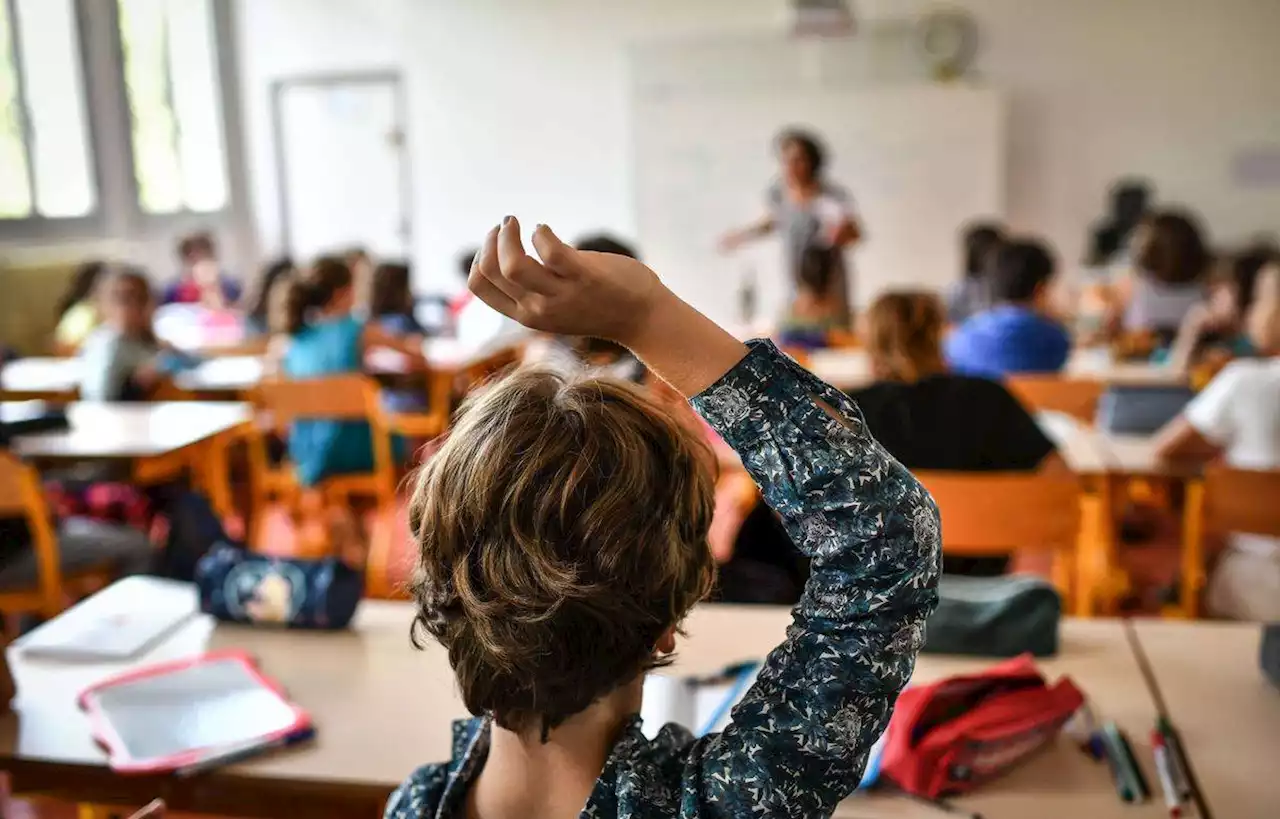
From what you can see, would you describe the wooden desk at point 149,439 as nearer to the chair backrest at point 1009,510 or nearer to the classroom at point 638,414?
the classroom at point 638,414

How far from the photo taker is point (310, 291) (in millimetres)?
3826

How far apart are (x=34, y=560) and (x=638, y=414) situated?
2219mm

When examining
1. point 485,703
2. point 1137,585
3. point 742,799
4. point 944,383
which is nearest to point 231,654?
point 485,703

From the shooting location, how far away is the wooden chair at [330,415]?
331 cm

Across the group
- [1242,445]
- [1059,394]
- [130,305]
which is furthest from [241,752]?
[130,305]

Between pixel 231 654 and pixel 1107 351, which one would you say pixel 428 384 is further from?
pixel 231 654

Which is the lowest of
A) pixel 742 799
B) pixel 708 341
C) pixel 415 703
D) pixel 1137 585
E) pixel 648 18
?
pixel 1137 585

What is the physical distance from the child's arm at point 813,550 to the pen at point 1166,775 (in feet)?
1.54

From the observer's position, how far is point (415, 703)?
135 centimetres

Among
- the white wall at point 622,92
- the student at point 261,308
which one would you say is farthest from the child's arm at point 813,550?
the white wall at point 622,92

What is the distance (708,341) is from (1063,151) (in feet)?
21.9

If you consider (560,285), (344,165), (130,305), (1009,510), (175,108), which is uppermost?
(175,108)

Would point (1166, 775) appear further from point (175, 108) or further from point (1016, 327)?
point (175, 108)

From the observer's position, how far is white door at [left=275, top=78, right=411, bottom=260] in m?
7.68
